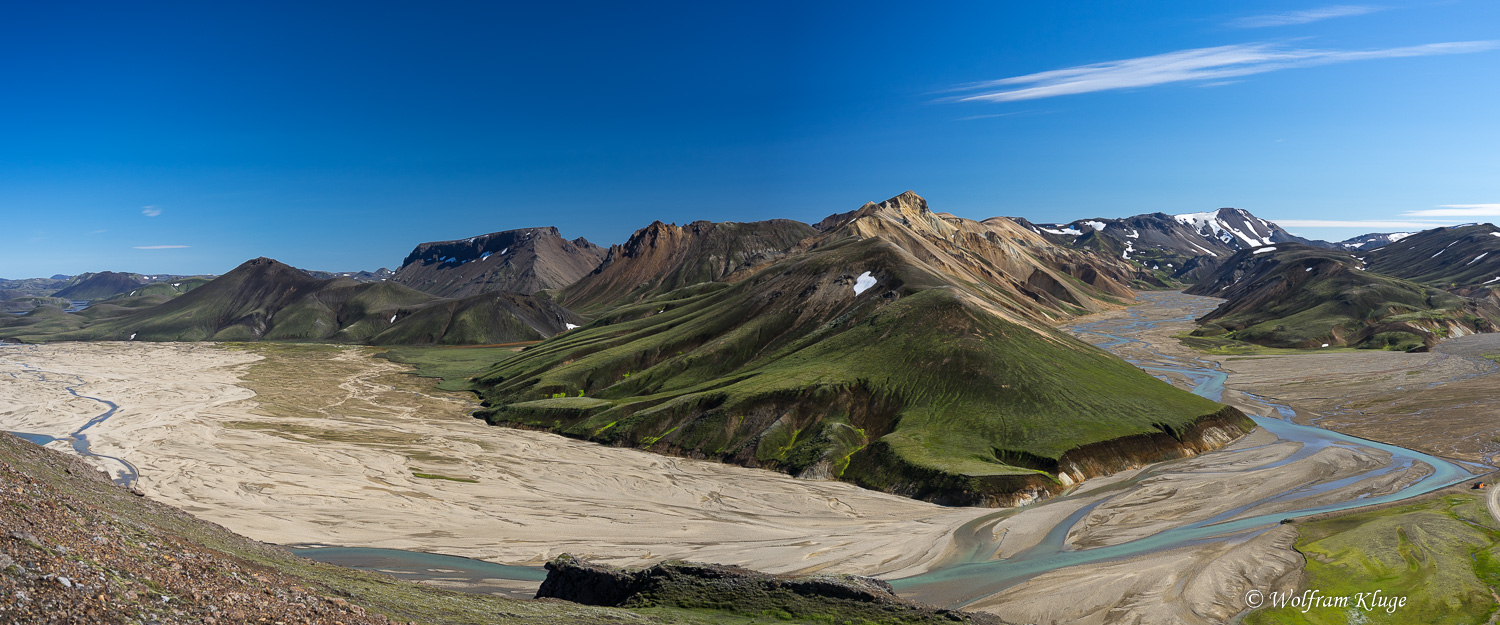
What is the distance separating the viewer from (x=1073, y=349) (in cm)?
14175

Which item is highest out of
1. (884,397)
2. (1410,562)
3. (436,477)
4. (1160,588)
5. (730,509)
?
(884,397)

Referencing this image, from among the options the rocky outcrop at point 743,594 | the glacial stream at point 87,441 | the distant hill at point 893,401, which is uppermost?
the distant hill at point 893,401

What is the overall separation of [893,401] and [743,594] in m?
75.0

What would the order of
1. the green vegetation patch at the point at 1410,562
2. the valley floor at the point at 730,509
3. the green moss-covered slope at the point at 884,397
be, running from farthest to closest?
the green moss-covered slope at the point at 884,397, the valley floor at the point at 730,509, the green vegetation patch at the point at 1410,562

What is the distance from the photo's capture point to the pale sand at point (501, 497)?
73.1 meters

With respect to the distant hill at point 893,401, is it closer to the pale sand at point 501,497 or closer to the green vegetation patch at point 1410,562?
the pale sand at point 501,497

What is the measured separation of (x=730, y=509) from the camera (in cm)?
8681

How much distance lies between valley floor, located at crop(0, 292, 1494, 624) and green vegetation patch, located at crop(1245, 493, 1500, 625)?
9.29ft

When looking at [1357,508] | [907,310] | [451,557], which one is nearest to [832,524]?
[451,557]

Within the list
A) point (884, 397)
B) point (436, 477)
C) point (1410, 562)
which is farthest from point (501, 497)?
point (1410, 562)

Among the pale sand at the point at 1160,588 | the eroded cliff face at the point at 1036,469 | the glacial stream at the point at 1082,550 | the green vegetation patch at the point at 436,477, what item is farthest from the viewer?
the green vegetation patch at the point at 436,477

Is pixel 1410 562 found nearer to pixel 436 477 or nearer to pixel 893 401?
pixel 893 401

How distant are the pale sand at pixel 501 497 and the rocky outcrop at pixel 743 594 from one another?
1702 centimetres

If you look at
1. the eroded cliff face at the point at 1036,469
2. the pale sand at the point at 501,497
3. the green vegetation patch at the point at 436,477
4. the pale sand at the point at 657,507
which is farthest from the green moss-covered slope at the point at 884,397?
the green vegetation patch at the point at 436,477
